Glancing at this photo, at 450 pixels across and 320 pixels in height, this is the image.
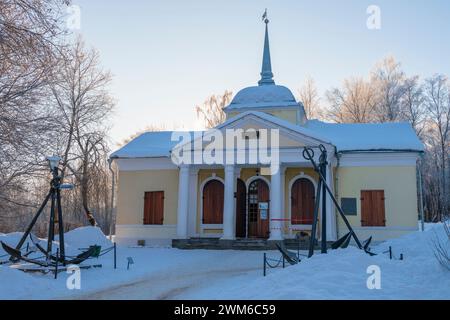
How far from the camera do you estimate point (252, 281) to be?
9.55 meters

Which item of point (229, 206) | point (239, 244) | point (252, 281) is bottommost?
point (252, 281)

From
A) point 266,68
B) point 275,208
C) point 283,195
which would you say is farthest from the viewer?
point 266,68

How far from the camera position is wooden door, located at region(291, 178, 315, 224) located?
782 inches

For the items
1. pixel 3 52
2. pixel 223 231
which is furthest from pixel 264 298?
pixel 223 231

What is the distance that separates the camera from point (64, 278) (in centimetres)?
1055

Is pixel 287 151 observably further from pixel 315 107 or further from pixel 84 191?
pixel 315 107

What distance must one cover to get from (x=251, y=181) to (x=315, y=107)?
20239 millimetres

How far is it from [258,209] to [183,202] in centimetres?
344

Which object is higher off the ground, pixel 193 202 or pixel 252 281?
pixel 193 202

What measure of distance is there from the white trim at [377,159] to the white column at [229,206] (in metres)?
4.76

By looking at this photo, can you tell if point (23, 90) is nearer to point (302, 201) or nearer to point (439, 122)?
point (302, 201)

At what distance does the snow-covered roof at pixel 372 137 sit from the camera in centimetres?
1917

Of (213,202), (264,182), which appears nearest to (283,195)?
(264,182)
